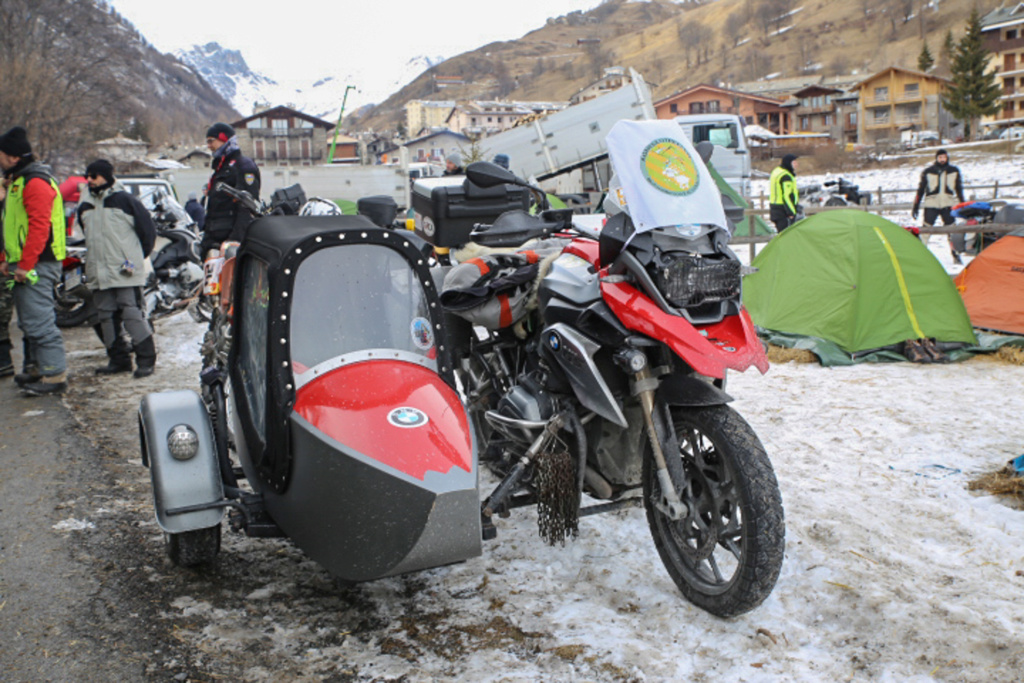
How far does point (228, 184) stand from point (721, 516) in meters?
5.90

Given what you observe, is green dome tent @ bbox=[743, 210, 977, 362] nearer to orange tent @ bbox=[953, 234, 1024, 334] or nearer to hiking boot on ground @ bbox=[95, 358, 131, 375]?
orange tent @ bbox=[953, 234, 1024, 334]

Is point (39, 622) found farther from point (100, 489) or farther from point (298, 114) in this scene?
point (298, 114)

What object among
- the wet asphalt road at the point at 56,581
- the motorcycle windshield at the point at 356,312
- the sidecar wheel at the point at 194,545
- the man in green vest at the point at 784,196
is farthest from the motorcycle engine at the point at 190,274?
Result: the motorcycle windshield at the point at 356,312

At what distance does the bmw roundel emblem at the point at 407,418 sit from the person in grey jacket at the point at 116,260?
5531 mm

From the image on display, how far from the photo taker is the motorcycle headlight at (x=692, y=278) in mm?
3254

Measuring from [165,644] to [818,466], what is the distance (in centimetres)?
339

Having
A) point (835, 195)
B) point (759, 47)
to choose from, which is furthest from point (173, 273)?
point (759, 47)

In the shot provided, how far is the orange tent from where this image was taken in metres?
7.79

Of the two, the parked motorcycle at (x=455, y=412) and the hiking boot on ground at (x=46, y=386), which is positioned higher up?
the parked motorcycle at (x=455, y=412)

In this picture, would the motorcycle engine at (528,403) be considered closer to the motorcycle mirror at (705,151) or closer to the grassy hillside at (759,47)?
the motorcycle mirror at (705,151)

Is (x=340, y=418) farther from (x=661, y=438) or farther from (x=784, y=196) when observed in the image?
(x=784, y=196)

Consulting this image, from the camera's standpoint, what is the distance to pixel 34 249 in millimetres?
7039

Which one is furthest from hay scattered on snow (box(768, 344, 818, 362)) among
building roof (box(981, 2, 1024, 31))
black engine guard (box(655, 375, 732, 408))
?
building roof (box(981, 2, 1024, 31))

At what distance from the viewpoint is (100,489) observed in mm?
4852
